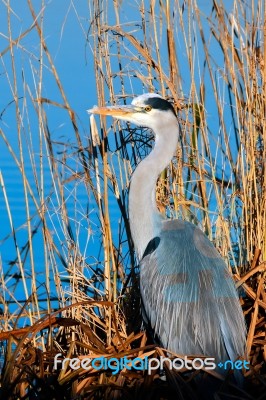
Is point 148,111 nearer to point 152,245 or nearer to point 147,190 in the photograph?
point 147,190

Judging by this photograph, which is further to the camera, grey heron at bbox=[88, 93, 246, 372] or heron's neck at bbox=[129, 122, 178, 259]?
heron's neck at bbox=[129, 122, 178, 259]

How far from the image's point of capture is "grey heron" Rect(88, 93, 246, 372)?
10.2 ft

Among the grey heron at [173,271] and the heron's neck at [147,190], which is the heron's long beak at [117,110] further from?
the heron's neck at [147,190]

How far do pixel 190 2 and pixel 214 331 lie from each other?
1.13 metres

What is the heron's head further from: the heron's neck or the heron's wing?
the heron's wing

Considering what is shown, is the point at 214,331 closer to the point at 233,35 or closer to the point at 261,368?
the point at 261,368

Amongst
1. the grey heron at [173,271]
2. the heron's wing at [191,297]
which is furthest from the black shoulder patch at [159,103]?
the heron's wing at [191,297]

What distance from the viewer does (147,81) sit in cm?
347

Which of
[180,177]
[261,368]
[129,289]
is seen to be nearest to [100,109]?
[180,177]

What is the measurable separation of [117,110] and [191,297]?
666 millimetres

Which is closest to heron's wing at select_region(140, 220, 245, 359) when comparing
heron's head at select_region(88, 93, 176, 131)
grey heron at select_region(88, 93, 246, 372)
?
grey heron at select_region(88, 93, 246, 372)

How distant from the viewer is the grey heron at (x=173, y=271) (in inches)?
123

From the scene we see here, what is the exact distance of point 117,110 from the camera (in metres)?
3.32

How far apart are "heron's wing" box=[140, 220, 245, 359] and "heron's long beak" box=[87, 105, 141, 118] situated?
0.42 m
